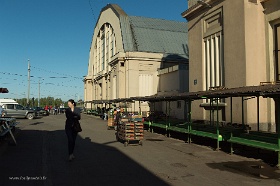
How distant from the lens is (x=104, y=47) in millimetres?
48656

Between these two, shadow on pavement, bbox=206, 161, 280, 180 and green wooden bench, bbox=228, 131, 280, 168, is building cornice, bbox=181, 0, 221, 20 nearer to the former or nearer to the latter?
green wooden bench, bbox=228, 131, 280, 168

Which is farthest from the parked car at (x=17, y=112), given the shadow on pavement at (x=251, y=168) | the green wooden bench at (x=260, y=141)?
the shadow on pavement at (x=251, y=168)

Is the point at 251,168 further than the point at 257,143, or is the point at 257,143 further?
the point at 257,143

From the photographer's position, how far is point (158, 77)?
3541 cm

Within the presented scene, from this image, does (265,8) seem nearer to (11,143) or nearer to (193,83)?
(193,83)

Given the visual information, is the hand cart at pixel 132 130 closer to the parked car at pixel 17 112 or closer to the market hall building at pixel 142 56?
the market hall building at pixel 142 56

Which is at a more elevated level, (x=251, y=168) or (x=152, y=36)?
(x=152, y=36)

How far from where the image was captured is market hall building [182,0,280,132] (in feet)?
48.6

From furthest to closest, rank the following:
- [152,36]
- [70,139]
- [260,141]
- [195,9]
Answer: [152,36], [195,9], [260,141], [70,139]

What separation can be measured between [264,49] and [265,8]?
214 centimetres

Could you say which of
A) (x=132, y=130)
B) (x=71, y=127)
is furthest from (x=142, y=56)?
(x=71, y=127)

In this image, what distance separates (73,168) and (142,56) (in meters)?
28.9

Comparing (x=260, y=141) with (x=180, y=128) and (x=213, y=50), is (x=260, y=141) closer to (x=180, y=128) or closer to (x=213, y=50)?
(x=180, y=128)

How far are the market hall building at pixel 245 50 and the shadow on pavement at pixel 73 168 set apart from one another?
7.45 metres
